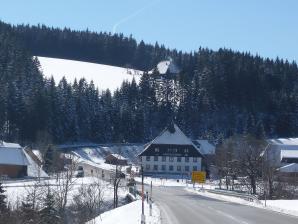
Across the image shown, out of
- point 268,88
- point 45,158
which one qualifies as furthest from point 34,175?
point 268,88

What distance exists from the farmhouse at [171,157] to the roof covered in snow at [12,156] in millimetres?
29841

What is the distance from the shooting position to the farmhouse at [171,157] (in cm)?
11188

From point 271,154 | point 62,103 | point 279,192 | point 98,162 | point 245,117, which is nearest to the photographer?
point 279,192

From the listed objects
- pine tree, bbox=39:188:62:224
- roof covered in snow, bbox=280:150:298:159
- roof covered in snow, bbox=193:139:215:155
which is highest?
roof covered in snow, bbox=193:139:215:155

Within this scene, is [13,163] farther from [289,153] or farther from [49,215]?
[289,153]

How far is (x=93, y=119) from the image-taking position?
12794cm

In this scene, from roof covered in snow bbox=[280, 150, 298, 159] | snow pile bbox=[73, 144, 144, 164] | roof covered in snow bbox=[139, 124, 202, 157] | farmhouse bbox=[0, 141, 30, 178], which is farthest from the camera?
snow pile bbox=[73, 144, 144, 164]

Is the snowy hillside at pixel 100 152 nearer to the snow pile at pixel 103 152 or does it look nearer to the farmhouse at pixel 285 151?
the snow pile at pixel 103 152

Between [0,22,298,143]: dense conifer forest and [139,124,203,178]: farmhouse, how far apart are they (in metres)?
15.9

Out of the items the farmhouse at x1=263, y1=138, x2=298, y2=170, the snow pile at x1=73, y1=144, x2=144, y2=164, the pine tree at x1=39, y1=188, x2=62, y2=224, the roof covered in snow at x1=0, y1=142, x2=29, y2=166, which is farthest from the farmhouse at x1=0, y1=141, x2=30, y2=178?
the pine tree at x1=39, y1=188, x2=62, y2=224

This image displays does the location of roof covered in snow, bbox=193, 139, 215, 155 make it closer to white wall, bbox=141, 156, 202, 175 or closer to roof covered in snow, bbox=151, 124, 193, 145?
roof covered in snow, bbox=151, 124, 193, 145

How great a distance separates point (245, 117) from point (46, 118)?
172 ft

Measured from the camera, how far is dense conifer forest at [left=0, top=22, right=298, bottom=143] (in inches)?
4592

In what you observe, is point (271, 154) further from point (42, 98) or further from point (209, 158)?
point (42, 98)
